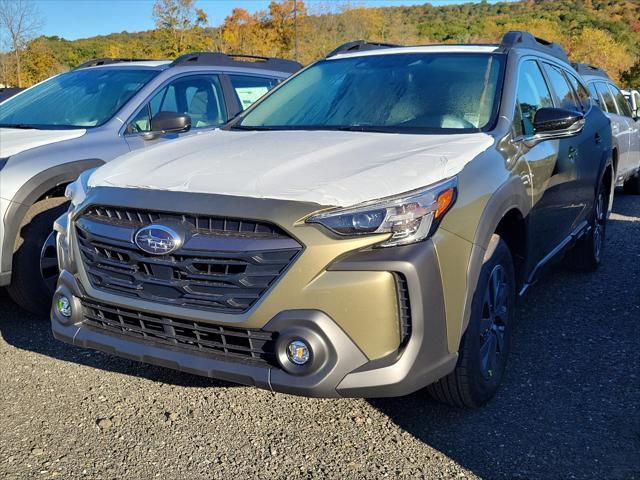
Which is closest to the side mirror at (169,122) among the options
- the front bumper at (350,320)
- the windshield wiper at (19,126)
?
the windshield wiper at (19,126)

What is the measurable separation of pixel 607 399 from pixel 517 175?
3.92ft

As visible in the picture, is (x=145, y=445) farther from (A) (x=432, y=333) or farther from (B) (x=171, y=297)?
(A) (x=432, y=333)

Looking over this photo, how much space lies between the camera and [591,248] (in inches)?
216

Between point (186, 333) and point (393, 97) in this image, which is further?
point (393, 97)

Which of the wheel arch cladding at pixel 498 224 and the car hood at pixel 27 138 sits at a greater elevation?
the car hood at pixel 27 138

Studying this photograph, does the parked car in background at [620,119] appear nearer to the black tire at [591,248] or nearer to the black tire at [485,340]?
the black tire at [591,248]

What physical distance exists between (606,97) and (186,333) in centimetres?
739

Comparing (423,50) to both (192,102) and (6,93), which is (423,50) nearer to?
(192,102)

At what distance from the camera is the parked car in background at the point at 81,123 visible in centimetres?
412

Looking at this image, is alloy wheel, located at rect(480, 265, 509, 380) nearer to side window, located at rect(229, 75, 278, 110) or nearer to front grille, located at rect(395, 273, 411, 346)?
front grille, located at rect(395, 273, 411, 346)

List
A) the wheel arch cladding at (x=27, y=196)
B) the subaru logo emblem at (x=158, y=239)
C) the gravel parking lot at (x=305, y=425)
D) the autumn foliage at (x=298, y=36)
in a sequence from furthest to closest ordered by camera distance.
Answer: the autumn foliage at (x=298, y=36) < the wheel arch cladding at (x=27, y=196) < the gravel parking lot at (x=305, y=425) < the subaru logo emblem at (x=158, y=239)

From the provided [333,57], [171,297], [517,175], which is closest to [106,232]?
[171,297]

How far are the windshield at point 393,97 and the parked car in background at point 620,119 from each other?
14.3 feet

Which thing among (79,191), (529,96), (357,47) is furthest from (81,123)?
(529,96)
